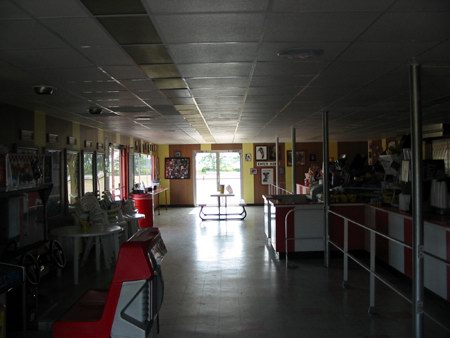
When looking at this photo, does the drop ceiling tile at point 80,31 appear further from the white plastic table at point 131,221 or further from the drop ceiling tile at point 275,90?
the white plastic table at point 131,221

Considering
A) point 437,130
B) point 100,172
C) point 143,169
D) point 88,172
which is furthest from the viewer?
point 143,169

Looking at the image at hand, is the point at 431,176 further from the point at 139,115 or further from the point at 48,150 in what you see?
the point at 48,150

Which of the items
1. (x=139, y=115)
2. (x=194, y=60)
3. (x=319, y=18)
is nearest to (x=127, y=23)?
(x=194, y=60)

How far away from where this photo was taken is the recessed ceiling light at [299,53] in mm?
3051

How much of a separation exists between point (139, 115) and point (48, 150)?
4.74 feet

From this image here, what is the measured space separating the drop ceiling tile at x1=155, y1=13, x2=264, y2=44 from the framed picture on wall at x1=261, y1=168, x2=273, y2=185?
1274 centimetres

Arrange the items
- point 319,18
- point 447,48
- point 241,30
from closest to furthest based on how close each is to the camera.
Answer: point 319,18 < point 241,30 < point 447,48

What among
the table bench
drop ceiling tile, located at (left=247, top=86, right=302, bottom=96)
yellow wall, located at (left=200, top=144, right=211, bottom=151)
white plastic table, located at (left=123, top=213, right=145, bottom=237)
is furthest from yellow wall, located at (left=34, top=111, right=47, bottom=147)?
yellow wall, located at (left=200, top=144, right=211, bottom=151)

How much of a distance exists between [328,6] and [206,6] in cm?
66

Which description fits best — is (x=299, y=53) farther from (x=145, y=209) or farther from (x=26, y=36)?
(x=145, y=209)

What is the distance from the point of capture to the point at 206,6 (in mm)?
2182

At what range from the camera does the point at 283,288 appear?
4996mm

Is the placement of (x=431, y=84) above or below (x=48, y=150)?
above

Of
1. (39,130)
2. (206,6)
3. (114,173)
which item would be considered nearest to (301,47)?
(206,6)
